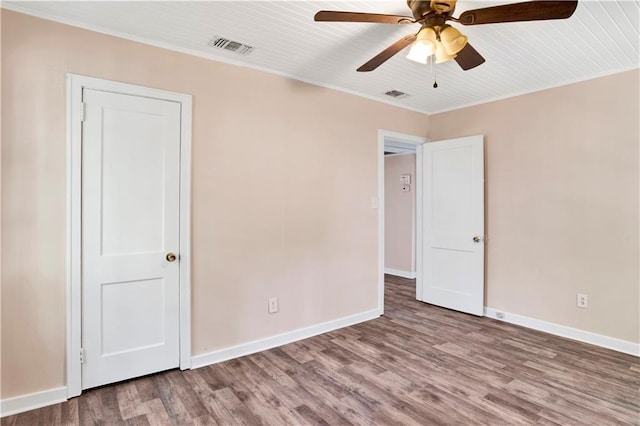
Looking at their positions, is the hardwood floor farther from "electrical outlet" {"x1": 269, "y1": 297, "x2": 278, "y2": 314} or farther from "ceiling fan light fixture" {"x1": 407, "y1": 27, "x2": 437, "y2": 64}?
"ceiling fan light fixture" {"x1": 407, "y1": 27, "x2": 437, "y2": 64}

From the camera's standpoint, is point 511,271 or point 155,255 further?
point 511,271

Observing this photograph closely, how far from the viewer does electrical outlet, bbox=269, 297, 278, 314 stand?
3.19 m

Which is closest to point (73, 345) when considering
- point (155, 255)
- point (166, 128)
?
point (155, 255)

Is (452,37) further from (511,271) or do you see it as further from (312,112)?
(511,271)

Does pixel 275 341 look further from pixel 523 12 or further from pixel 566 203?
pixel 566 203

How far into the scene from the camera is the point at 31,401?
2197mm

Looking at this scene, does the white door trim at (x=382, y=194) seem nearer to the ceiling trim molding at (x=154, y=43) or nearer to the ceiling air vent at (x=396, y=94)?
the ceiling air vent at (x=396, y=94)

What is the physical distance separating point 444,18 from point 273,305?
2604 millimetres

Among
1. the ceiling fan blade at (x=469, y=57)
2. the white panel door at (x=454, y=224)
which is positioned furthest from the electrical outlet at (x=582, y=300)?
the ceiling fan blade at (x=469, y=57)

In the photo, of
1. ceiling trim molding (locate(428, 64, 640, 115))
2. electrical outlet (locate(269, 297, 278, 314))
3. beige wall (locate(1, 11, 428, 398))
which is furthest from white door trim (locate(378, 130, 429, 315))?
electrical outlet (locate(269, 297, 278, 314))

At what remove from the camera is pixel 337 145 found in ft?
12.1

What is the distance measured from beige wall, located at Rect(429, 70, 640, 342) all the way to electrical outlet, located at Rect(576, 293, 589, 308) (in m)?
0.04

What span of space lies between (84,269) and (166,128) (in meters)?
1.17

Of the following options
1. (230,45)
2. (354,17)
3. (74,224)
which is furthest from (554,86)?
(74,224)
